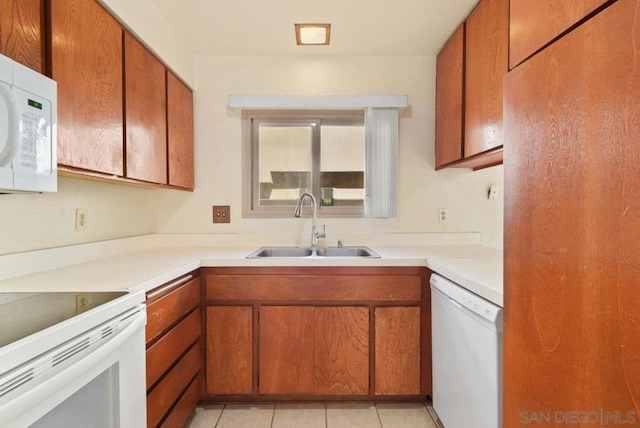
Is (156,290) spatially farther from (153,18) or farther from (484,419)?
(153,18)

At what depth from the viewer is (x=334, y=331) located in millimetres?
1759

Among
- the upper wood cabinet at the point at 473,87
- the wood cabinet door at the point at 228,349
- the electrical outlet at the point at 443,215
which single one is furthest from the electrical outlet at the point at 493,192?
the wood cabinet door at the point at 228,349

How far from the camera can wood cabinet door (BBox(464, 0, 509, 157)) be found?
139cm

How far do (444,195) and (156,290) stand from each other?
1.91 meters

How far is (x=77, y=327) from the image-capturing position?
752 millimetres

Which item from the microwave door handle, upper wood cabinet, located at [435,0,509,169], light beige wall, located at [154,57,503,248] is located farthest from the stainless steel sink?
the microwave door handle

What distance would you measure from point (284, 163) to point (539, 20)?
179cm

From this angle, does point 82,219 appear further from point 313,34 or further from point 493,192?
point 493,192

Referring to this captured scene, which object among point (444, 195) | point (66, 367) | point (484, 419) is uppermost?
point (444, 195)

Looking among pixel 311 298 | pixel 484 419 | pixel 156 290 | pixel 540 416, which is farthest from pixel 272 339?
pixel 540 416

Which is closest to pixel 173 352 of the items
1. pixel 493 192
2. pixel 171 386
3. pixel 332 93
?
pixel 171 386

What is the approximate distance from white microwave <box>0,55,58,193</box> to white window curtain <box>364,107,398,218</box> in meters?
1.70

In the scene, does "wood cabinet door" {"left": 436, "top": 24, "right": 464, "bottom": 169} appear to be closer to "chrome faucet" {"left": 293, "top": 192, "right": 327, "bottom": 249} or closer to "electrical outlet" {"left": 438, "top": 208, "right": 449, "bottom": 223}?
"electrical outlet" {"left": 438, "top": 208, "right": 449, "bottom": 223}

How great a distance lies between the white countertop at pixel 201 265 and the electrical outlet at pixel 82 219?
0.58 ft
